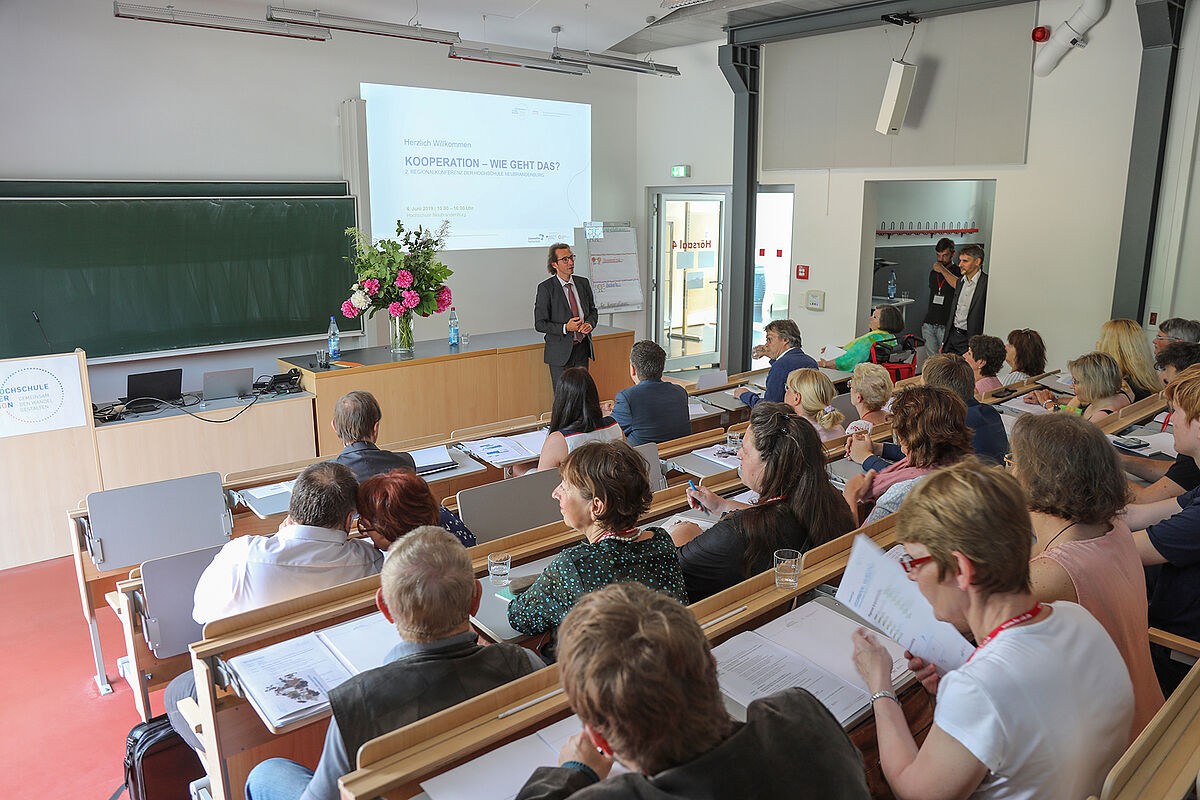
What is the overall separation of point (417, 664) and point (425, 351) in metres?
4.94

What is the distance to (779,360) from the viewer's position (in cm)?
538

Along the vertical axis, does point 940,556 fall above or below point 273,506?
above

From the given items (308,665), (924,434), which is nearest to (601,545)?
(308,665)

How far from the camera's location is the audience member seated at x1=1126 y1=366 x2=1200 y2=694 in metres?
2.45

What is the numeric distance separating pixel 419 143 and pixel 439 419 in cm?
300

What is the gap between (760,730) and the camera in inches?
47.6

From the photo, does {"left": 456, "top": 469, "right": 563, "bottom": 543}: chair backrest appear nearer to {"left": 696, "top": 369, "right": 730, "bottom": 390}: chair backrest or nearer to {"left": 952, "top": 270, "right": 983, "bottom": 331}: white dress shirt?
{"left": 696, "top": 369, "right": 730, "bottom": 390}: chair backrest

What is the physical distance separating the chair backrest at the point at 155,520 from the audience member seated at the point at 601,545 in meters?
1.84

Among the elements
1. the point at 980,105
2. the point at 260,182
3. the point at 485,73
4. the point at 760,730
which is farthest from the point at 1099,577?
the point at 485,73

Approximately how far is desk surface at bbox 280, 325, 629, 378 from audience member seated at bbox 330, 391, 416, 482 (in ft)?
7.24

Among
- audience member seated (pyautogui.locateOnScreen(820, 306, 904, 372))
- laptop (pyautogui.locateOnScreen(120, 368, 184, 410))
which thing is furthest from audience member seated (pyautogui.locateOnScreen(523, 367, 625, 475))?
audience member seated (pyautogui.locateOnScreen(820, 306, 904, 372))

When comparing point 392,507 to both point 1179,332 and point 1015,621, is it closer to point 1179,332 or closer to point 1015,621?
point 1015,621

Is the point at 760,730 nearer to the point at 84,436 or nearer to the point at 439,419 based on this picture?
the point at 84,436

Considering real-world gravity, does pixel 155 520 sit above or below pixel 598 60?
below
